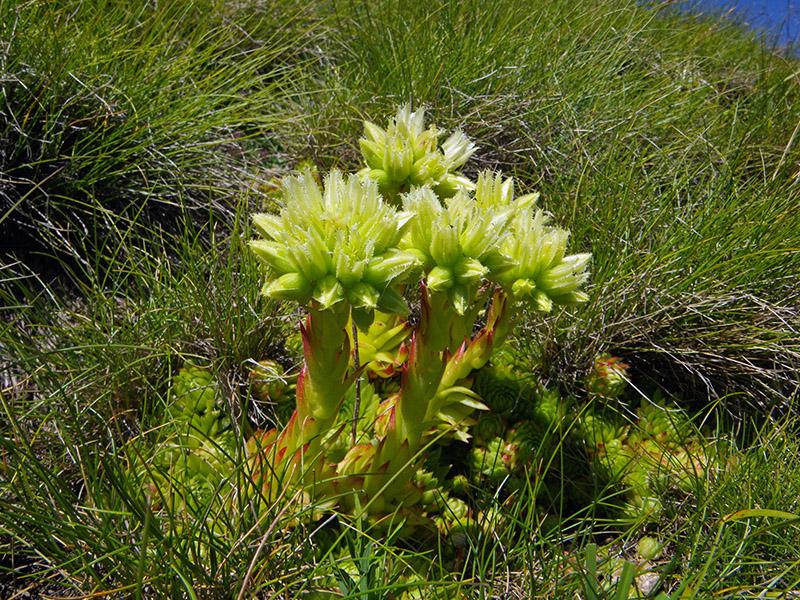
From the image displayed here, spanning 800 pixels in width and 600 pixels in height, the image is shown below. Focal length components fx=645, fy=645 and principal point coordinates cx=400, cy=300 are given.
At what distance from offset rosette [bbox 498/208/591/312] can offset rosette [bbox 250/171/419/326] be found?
0.88 ft

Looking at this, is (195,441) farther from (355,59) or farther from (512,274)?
(355,59)

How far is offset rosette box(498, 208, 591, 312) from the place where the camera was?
1.31 m

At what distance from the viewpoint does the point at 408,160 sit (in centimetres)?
157

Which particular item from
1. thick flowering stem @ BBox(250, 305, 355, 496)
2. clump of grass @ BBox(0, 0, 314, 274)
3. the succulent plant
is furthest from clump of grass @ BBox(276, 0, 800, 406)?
thick flowering stem @ BBox(250, 305, 355, 496)

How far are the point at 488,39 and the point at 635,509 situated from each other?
2272 millimetres

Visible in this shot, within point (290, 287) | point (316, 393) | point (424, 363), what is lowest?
point (316, 393)

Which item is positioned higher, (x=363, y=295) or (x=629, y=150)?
(x=629, y=150)

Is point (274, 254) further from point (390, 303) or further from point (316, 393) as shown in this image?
point (316, 393)

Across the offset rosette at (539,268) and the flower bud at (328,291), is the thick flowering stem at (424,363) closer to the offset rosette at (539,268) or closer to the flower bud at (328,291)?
the offset rosette at (539,268)

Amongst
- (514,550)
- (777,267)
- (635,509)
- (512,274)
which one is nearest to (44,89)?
(512,274)

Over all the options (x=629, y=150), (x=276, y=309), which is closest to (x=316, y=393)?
(x=276, y=309)

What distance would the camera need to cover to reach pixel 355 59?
3119mm

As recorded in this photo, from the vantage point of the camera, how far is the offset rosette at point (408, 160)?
157cm

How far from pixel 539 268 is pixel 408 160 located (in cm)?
46
